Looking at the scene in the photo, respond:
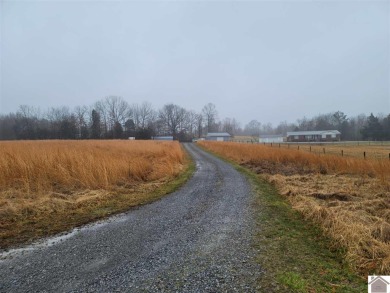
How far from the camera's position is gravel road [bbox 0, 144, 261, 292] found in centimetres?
284

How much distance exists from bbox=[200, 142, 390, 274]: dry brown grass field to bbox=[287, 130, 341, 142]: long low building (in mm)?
77474

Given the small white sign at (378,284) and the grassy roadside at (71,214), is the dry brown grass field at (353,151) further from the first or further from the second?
the grassy roadside at (71,214)

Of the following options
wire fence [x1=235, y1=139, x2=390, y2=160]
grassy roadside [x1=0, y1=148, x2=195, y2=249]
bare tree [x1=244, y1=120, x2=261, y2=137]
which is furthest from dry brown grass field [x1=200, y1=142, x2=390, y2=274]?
bare tree [x1=244, y1=120, x2=261, y2=137]

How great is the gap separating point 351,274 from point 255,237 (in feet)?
5.26

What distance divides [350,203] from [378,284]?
14.3ft

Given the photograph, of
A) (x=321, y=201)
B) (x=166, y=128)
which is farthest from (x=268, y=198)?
(x=166, y=128)

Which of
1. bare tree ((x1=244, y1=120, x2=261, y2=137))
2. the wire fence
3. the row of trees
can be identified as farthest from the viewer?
bare tree ((x1=244, y1=120, x2=261, y2=137))

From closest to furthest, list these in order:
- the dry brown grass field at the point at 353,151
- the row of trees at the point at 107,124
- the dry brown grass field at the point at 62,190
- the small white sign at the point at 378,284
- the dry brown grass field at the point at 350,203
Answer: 1. the small white sign at the point at 378,284
2. the dry brown grass field at the point at 350,203
3. the dry brown grass field at the point at 62,190
4. the dry brown grass field at the point at 353,151
5. the row of trees at the point at 107,124

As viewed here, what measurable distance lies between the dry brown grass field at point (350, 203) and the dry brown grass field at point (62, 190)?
A: 5.08 m

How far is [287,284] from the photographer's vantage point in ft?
9.32

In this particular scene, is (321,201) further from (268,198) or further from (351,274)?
(351,274)

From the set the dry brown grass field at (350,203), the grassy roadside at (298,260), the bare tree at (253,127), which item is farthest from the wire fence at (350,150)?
the bare tree at (253,127)

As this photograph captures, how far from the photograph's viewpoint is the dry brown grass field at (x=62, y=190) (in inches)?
204

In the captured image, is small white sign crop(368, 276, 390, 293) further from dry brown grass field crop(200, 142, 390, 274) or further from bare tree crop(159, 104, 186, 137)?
bare tree crop(159, 104, 186, 137)
